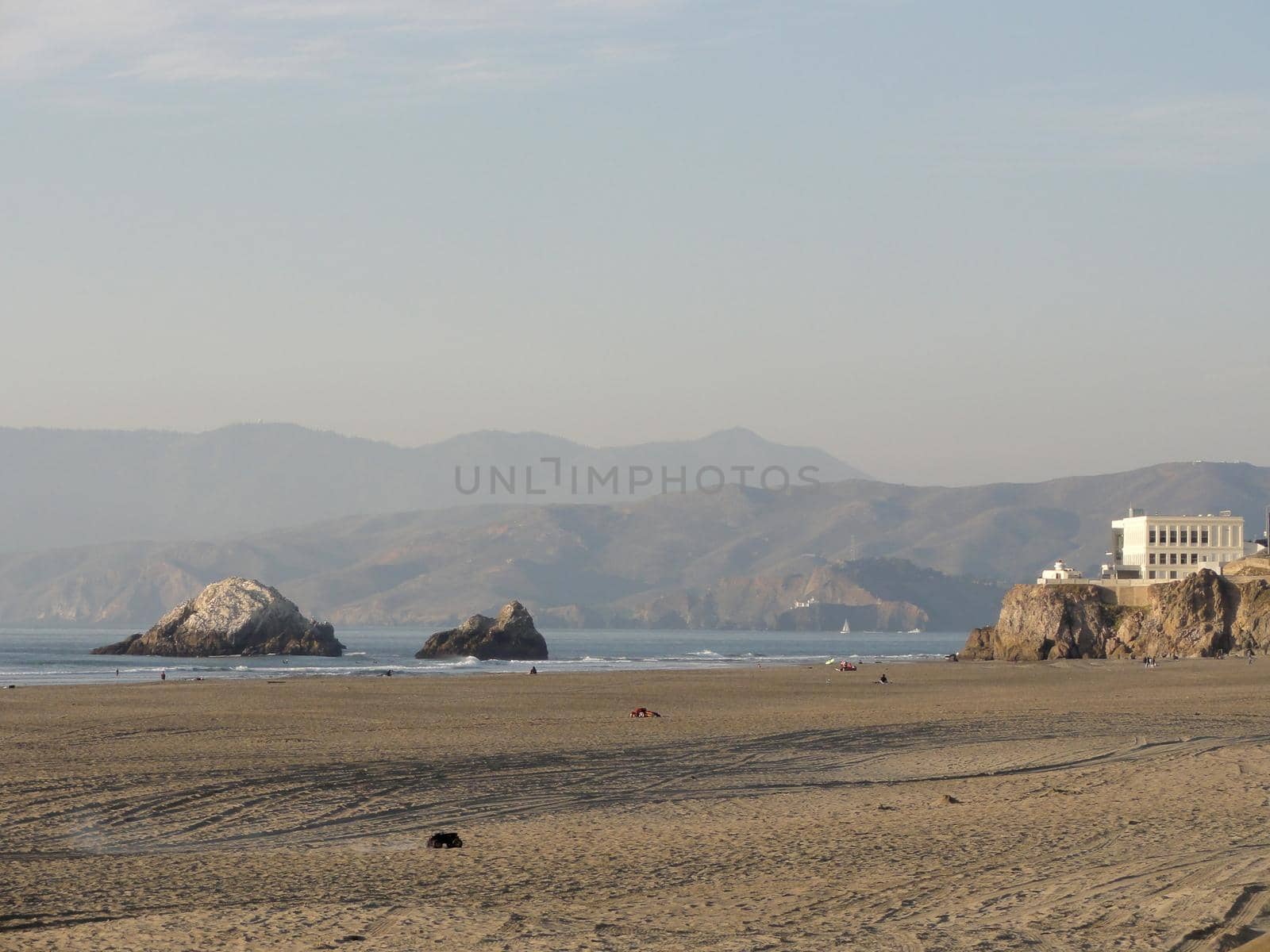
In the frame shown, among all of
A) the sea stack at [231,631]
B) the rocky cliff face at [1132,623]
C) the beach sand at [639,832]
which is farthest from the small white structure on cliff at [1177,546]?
the beach sand at [639,832]

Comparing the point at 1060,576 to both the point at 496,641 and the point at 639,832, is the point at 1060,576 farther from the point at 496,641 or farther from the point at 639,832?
the point at 639,832

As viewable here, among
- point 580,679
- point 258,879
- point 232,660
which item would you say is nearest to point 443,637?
point 232,660

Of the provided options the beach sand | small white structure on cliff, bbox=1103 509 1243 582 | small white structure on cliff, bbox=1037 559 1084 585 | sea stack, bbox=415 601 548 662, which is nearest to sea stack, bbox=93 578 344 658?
sea stack, bbox=415 601 548 662

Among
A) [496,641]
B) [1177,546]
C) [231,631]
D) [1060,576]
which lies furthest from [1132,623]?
[231,631]

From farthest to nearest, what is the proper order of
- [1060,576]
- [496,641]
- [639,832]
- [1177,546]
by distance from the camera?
[496,641], [1060,576], [1177,546], [639,832]

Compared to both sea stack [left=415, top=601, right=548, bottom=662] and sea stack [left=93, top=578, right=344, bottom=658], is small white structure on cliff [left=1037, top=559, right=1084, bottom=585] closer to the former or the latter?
sea stack [left=415, top=601, right=548, bottom=662]

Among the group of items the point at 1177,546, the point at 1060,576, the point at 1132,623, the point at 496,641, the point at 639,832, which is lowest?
Result: the point at 496,641
